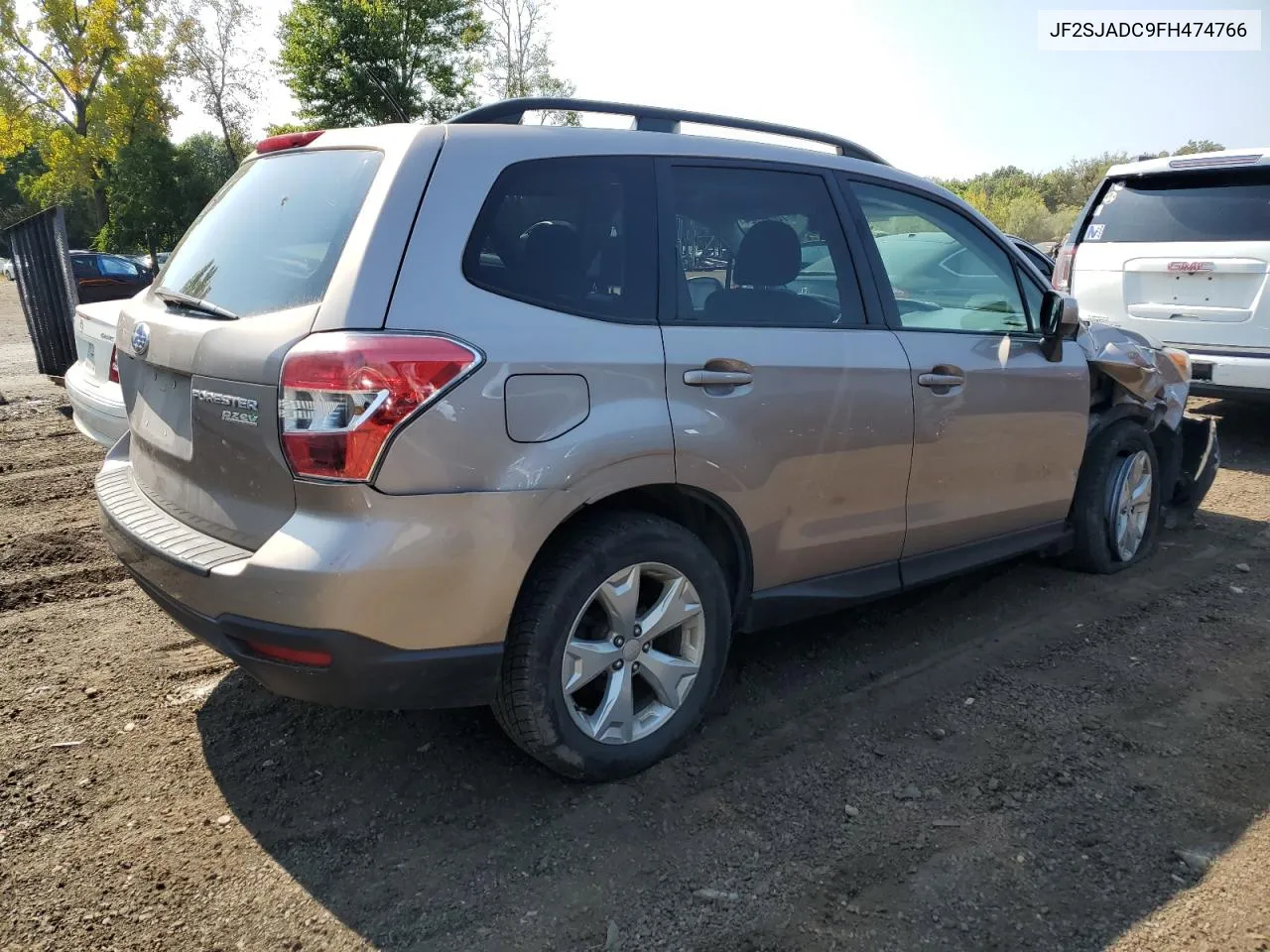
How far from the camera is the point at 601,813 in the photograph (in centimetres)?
275

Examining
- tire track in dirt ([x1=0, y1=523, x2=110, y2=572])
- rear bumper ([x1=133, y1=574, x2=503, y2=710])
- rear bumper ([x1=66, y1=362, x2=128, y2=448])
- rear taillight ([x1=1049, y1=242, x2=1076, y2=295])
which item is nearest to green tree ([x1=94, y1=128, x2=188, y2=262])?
rear bumper ([x1=66, y1=362, x2=128, y2=448])

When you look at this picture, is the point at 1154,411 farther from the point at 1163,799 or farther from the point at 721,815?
the point at 721,815

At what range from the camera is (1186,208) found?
6840 mm

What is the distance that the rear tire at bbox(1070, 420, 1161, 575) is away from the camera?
450 centimetres

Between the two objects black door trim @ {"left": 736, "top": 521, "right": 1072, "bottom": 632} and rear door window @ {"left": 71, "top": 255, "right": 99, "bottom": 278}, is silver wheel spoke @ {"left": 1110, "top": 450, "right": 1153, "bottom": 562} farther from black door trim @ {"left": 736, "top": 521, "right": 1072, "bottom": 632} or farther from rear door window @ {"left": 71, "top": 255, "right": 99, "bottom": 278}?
rear door window @ {"left": 71, "top": 255, "right": 99, "bottom": 278}

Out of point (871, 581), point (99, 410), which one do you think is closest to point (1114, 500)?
point (871, 581)

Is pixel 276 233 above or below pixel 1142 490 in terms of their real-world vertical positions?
above

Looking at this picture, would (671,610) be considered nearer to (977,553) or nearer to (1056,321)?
(977,553)

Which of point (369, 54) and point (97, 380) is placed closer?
point (97, 380)

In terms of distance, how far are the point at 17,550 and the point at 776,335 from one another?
393 centimetres

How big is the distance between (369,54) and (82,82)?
12869 millimetres

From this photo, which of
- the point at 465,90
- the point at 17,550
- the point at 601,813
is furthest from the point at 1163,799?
the point at 465,90

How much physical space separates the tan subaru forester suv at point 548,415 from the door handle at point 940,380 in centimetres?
2

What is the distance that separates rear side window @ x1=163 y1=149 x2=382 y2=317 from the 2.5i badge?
244 millimetres
